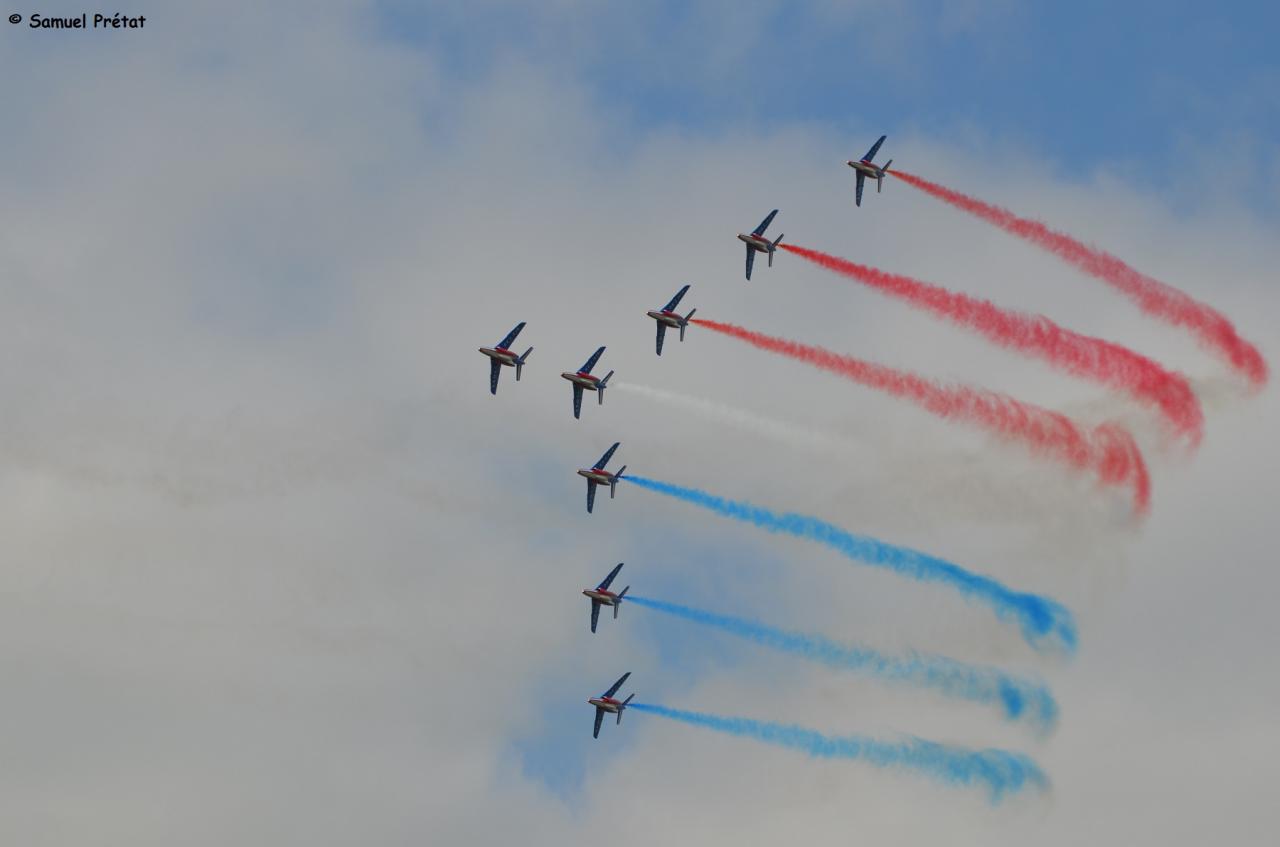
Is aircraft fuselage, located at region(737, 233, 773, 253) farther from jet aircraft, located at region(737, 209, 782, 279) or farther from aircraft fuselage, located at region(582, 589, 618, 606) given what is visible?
aircraft fuselage, located at region(582, 589, 618, 606)

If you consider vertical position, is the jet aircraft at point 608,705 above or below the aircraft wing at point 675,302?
below

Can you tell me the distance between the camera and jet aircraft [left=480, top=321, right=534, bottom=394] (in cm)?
8575

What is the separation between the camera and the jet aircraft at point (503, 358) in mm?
Answer: 85750

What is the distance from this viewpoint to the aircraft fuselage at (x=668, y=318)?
8544 centimetres

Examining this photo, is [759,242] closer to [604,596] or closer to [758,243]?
[758,243]

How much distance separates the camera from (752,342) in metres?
81.7

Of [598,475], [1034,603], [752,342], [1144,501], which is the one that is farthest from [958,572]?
[598,475]

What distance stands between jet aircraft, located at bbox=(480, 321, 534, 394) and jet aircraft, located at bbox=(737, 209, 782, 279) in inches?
428

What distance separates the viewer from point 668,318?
85.4m

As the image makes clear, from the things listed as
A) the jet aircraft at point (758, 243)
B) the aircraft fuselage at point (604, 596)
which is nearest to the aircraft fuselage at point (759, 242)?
the jet aircraft at point (758, 243)

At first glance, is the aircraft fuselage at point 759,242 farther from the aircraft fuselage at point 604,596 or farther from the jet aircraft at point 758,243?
the aircraft fuselage at point 604,596

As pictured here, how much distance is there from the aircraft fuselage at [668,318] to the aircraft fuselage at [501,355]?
663cm

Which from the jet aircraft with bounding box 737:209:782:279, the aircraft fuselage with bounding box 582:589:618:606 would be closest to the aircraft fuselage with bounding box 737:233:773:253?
the jet aircraft with bounding box 737:209:782:279

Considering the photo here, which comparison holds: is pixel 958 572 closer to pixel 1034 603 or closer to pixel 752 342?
pixel 1034 603
